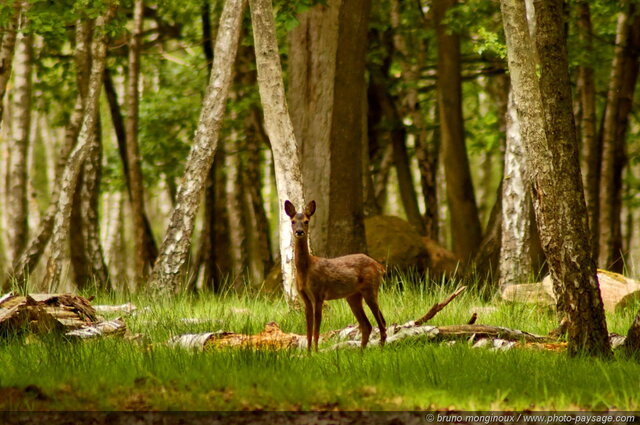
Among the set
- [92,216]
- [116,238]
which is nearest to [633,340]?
[92,216]

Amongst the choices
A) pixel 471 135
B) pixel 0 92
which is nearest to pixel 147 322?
pixel 0 92

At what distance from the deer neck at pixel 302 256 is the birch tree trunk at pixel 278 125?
3.57 meters

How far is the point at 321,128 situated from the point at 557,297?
643cm

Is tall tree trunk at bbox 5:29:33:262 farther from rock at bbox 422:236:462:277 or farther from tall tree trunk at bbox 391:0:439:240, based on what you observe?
rock at bbox 422:236:462:277

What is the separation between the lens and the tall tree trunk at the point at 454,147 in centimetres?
2031

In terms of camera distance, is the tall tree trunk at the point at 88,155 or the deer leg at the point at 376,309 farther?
the tall tree trunk at the point at 88,155

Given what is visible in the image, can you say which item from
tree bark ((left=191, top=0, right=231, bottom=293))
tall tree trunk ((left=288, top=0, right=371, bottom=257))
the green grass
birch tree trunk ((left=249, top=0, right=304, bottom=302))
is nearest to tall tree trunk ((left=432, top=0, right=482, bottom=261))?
tall tree trunk ((left=288, top=0, right=371, bottom=257))

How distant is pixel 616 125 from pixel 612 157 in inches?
26.7

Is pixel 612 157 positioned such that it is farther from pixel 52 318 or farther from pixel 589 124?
pixel 52 318

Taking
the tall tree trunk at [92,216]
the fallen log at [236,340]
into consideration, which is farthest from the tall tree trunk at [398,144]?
the fallen log at [236,340]

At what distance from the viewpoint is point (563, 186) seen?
30.0 feet

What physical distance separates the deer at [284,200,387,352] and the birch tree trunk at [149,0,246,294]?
610cm

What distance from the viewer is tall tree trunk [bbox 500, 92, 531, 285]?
15.3 meters

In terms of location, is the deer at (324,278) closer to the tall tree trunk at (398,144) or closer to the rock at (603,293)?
the rock at (603,293)
